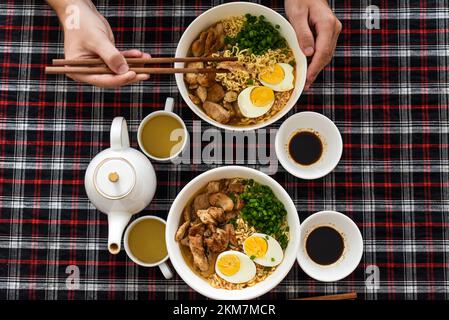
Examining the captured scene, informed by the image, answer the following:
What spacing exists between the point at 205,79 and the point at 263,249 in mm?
669

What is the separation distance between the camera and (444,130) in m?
2.18

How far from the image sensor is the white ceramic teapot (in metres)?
1.81

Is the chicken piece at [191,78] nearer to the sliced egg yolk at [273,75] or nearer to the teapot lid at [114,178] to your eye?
the sliced egg yolk at [273,75]

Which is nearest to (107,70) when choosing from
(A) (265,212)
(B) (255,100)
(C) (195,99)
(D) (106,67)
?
(D) (106,67)

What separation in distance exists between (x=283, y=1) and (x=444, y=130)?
84 cm

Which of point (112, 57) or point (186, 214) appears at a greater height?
point (112, 57)

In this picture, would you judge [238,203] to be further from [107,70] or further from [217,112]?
[107,70]

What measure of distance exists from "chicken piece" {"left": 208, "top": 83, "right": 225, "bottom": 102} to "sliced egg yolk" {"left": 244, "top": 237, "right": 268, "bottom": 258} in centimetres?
55

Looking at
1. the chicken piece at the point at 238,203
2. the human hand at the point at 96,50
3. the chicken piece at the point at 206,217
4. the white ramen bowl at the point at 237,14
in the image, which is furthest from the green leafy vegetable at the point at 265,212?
the human hand at the point at 96,50

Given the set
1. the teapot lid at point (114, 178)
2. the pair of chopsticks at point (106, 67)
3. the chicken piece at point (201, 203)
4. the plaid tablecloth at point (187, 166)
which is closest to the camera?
the teapot lid at point (114, 178)

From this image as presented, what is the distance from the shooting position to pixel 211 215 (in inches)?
77.7

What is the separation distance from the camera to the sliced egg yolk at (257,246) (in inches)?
77.5

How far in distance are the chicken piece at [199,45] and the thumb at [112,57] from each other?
0.27m
